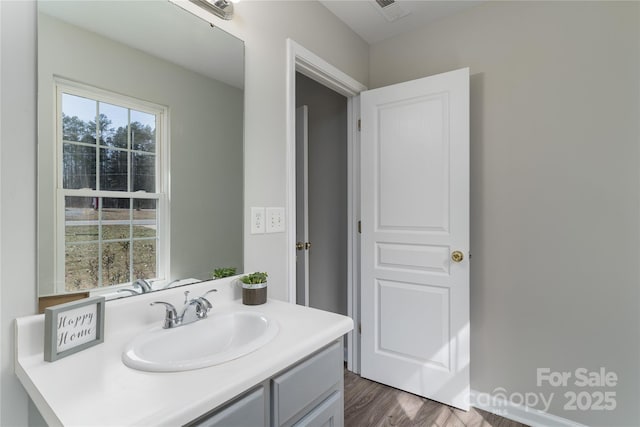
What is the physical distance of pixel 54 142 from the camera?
35.4 inches

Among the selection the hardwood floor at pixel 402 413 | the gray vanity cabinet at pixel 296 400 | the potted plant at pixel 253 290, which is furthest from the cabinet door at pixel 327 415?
the hardwood floor at pixel 402 413

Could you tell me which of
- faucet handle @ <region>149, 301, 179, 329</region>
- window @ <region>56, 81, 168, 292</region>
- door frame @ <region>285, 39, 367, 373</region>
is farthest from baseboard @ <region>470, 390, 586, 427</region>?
window @ <region>56, 81, 168, 292</region>

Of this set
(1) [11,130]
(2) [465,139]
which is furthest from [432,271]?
(1) [11,130]

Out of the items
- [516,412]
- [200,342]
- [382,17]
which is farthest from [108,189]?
[516,412]

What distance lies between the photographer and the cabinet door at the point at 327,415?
928 mm

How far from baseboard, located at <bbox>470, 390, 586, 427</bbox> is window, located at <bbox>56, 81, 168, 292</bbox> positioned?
195cm

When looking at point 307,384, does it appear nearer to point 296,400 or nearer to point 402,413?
point 296,400

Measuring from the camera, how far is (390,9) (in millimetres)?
1970

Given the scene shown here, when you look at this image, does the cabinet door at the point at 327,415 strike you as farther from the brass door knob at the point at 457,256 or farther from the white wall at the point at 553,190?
the white wall at the point at 553,190

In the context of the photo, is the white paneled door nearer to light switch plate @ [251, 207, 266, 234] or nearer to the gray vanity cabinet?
light switch plate @ [251, 207, 266, 234]

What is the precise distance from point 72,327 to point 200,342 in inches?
14.0

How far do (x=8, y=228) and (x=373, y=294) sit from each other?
1867 mm

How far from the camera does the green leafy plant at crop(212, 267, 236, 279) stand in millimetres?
1324

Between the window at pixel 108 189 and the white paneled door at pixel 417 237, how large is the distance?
139 cm
